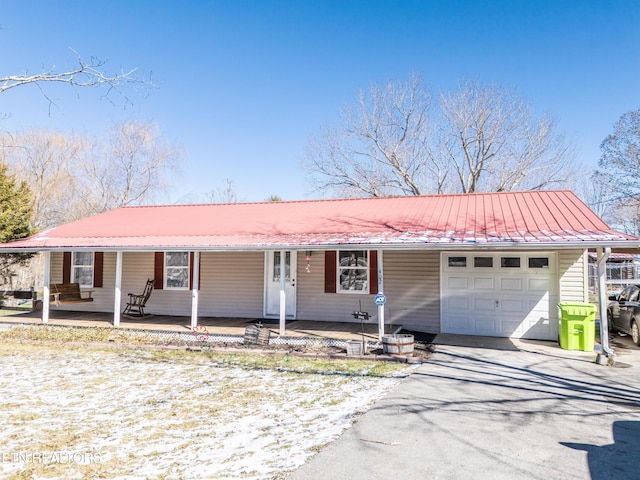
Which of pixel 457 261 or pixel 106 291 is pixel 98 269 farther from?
pixel 457 261

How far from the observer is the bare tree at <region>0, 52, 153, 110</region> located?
479 cm

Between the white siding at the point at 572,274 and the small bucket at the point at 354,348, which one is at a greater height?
the white siding at the point at 572,274

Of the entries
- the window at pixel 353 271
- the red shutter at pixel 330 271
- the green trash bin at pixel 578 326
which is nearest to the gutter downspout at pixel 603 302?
the green trash bin at pixel 578 326

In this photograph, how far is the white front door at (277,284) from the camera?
1170cm

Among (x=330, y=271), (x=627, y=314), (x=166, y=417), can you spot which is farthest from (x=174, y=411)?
(x=627, y=314)

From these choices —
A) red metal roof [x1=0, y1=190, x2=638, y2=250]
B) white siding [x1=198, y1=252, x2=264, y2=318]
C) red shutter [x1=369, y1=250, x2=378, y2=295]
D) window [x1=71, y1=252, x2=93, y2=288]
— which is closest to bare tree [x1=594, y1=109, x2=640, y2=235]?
red metal roof [x1=0, y1=190, x2=638, y2=250]

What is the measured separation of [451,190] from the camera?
86.6 ft

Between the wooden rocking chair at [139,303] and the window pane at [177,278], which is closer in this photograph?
the wooden rocking chair at [139,303]

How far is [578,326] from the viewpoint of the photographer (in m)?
8.42

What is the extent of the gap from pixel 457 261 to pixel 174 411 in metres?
7.49

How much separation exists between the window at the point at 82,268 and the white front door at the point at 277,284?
234 inches

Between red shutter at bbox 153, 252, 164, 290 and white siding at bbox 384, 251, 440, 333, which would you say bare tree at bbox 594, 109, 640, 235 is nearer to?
white siding at bbox 384, 251, 440, 333

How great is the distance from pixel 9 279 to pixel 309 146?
56.2 ft

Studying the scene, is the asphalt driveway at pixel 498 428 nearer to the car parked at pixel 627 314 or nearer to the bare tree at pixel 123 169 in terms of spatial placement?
the car parked at pixel 627 314
